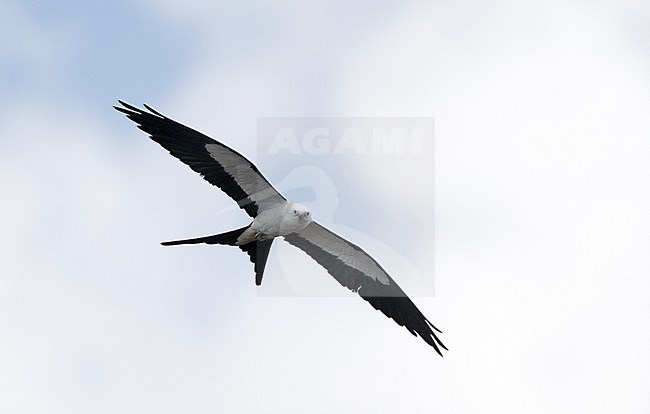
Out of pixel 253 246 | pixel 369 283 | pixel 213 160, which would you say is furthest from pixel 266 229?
pixel 369 283

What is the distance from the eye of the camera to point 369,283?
21719 millimetres

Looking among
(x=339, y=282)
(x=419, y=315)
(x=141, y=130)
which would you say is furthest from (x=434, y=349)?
(x=141, y=130)

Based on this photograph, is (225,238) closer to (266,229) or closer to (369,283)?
(266,229)

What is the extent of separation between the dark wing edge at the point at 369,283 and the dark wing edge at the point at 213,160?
61.9 inches

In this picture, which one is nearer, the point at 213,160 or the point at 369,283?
the point at 213,160

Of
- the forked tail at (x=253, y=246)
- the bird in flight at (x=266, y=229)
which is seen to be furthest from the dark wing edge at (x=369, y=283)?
the forked tail at (x=253, y=246)

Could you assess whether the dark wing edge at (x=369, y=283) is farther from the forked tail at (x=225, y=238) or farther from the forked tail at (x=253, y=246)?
the forked tail at (x=225, y=238)

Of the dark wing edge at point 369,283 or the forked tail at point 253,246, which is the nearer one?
the forked tail at point 253,246

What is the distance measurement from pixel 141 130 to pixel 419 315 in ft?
20.9

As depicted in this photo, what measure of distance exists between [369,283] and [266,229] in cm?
271

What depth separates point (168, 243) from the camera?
19000 millimetres

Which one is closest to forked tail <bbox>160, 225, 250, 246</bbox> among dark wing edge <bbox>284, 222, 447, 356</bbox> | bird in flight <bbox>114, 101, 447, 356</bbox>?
bird in flight <bbox>114, 101, 447, 356</bbox>

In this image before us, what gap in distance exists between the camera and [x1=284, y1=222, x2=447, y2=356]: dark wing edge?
70.2 ft

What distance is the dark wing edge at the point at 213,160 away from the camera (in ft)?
64.0
